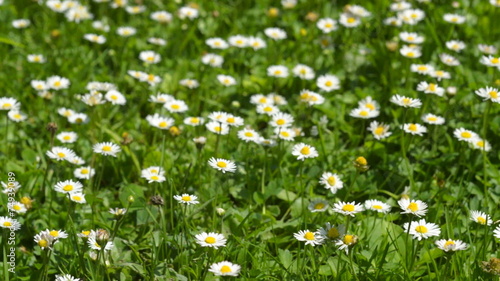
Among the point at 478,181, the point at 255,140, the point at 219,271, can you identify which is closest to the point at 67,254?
the point at 219,271

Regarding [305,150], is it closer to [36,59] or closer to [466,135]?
[466,135]

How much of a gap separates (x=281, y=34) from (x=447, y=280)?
2258 millimetres

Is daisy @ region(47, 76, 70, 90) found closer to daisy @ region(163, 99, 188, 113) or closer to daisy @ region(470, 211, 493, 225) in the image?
daisy @ region(163, 99, 188, 113)

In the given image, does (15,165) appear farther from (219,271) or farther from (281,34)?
(281,34)

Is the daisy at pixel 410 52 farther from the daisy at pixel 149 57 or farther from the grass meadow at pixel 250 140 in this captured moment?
the daisy at pixel 149 57

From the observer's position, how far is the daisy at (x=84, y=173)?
304cm

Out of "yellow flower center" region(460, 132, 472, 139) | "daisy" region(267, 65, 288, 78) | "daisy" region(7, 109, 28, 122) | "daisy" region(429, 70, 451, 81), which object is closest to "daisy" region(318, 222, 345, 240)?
"yellow flower center" region(460, 132, 472, 139)

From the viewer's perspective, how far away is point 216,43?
13.8ft

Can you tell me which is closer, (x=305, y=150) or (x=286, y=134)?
(x=305, y=150)

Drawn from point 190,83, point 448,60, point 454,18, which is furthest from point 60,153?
point 454,18

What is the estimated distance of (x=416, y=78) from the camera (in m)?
3.91

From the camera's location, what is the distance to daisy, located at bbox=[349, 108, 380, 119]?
3.41 m

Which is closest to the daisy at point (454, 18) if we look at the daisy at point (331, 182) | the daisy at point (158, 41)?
the daisy at point (158, 41)

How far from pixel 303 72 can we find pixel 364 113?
0.58 m
